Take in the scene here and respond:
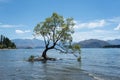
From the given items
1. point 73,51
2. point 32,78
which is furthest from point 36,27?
point 32,78

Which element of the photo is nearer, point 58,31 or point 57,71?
point 57,71

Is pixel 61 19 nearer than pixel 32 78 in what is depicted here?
No

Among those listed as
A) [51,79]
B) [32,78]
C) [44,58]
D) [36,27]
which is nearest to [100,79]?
[51,79]

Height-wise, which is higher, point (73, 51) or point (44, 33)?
point (44, 33)

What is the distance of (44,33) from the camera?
223ft

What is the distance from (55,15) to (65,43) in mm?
7936

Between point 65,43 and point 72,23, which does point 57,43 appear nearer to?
point 65,43

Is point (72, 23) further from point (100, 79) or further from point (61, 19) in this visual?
point (100, 79)

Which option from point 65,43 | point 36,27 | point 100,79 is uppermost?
point 36,27

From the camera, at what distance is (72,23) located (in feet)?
220

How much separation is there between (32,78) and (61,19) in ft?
123

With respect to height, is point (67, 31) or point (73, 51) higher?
point (67, 31)

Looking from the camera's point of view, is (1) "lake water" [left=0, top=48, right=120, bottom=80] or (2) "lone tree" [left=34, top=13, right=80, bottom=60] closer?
(1) "lake water" [left=0, top=48, right=120, bottom=80]

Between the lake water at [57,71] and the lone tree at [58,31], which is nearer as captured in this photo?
the lake water at [57,71]
